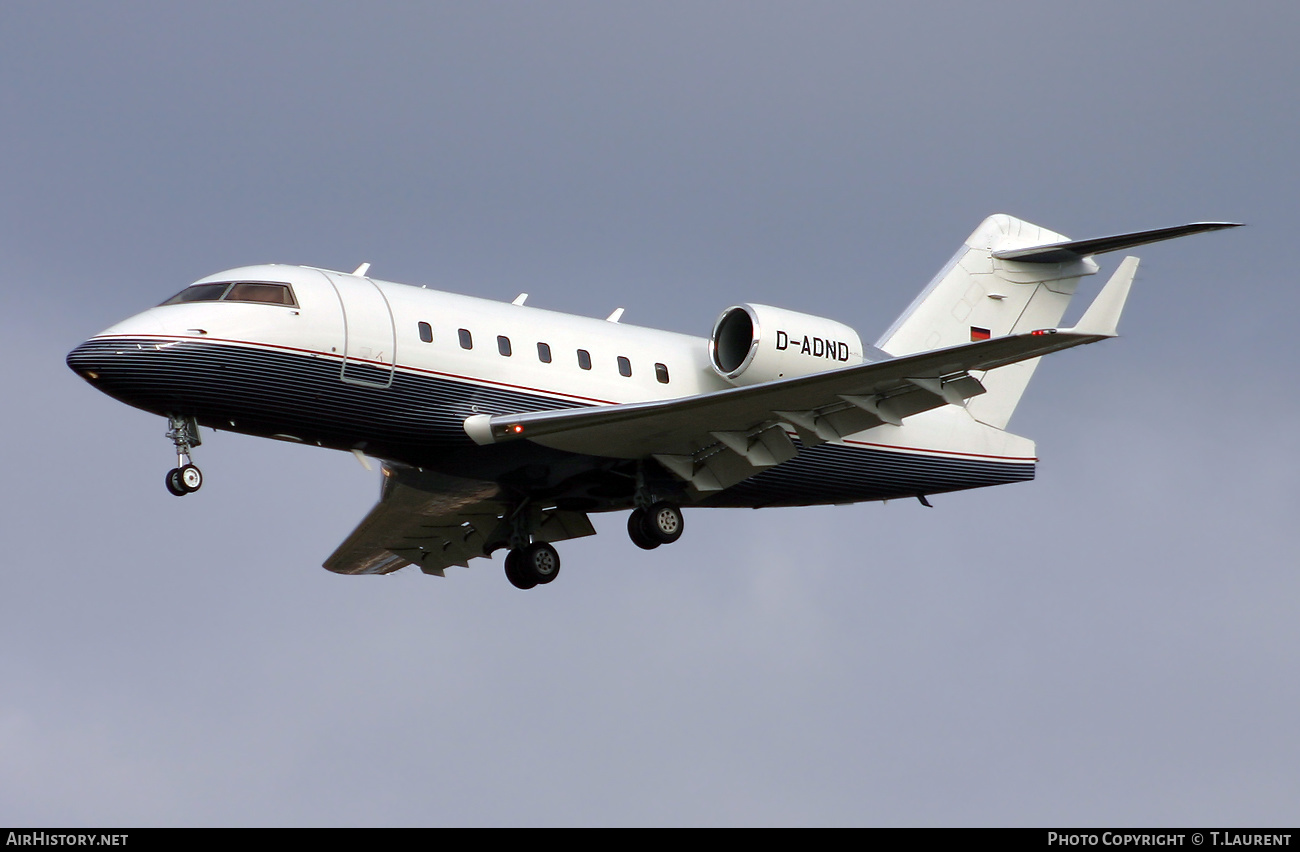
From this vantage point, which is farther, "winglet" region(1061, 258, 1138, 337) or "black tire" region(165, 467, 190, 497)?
"winglet" region(1061, 258, 1138, 337)

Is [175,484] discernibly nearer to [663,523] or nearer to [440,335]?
[440,335]

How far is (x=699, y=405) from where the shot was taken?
23.9 metres

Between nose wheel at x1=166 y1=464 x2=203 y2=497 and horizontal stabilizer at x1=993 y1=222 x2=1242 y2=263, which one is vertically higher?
horizontal stabilizer at x1=993 y1=222 x2=1242 y2=263

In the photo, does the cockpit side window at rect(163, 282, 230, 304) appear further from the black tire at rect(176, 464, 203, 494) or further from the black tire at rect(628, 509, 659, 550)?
the black tire at rect(628, 509, 659, 550)

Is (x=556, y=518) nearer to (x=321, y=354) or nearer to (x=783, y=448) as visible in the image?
(x=783, y=448)

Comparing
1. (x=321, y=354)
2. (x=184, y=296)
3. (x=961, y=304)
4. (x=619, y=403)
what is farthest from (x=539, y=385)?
(x=961, y=304)

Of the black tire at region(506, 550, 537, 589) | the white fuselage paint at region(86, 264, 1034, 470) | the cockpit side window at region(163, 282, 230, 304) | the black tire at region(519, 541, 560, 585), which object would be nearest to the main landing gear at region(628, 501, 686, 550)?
the white fuselage paint at region(86, 264, 1034, 470)

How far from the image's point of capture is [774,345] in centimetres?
2534

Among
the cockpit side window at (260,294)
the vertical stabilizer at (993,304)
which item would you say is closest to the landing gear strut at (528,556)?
the cockpit side window at (260,294)

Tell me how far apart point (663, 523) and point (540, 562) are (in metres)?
2.68

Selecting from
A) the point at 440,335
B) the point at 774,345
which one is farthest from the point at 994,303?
the point at 440,335

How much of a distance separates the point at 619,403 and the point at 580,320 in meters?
1.41

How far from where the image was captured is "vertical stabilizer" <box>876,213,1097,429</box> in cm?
2950
